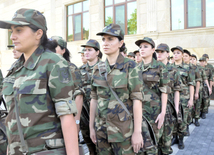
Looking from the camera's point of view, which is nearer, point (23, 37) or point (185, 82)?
point (23, 37)

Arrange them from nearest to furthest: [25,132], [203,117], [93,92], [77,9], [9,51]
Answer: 1. [25,132]
2. [93,92]
3. [203,117]
4. [77,9]
5. [9,51]

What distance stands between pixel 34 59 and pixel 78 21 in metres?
12.4

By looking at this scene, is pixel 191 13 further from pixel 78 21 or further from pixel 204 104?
pixel 78 21

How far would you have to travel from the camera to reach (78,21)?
1323cm

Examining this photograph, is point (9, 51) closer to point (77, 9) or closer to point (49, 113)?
point (77, 9)

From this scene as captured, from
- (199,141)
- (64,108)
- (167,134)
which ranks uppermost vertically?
(64,108)

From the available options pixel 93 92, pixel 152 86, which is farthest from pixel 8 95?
pixel 152 86

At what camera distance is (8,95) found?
4.66 feet

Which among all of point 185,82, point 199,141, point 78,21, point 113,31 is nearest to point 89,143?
point 113,31

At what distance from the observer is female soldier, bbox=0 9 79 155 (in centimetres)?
134

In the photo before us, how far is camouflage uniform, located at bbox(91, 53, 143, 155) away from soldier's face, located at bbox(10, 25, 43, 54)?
1.08m

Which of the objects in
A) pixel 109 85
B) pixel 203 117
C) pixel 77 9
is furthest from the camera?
pixel 77 9

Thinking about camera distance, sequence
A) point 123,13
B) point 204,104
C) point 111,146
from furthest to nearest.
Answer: point 123,13 < point 204,104 < point 111,146

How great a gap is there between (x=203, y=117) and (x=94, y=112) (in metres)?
6.23
